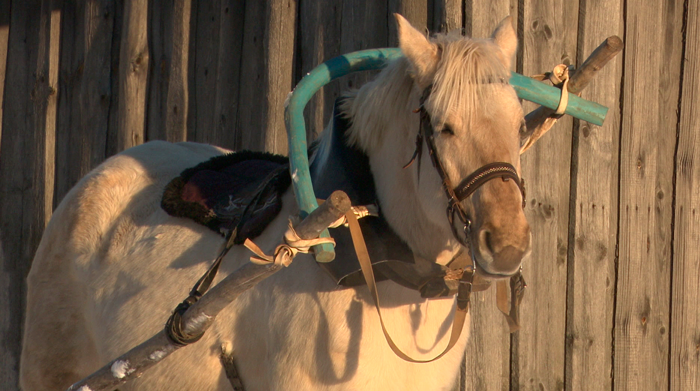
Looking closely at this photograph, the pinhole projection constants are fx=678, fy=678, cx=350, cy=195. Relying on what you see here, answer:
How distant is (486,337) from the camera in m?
3.29

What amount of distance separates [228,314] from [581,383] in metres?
2.20

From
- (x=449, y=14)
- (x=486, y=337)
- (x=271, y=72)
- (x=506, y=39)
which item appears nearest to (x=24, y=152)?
(x=271, y=72)

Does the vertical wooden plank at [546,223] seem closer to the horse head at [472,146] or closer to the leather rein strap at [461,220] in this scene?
the leather rein strap at [461,220]

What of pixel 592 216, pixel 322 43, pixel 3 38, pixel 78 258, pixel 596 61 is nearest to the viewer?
pixel 596 61

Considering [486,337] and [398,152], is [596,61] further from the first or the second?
[486,337]

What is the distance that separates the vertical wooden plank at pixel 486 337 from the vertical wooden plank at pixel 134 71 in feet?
8.94

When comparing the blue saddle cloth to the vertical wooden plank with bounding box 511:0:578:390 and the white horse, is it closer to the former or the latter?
the white horse

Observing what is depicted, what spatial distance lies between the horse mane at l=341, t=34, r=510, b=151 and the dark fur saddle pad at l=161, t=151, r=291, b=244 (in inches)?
18.3

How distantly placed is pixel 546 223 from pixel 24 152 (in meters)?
4.29

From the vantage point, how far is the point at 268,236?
7.95ft

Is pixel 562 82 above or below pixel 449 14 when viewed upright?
below

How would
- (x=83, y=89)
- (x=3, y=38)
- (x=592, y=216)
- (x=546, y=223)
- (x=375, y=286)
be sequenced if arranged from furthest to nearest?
(x=3, y=38) < (x=83, y=89) < (x=592, y=216) < (x=546, y=223) < (x=375, y=286)

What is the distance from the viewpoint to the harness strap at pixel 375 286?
191 centimetres

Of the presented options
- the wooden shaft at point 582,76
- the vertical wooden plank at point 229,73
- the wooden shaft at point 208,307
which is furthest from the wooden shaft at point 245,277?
the vertical wooden plank at point 229,73
